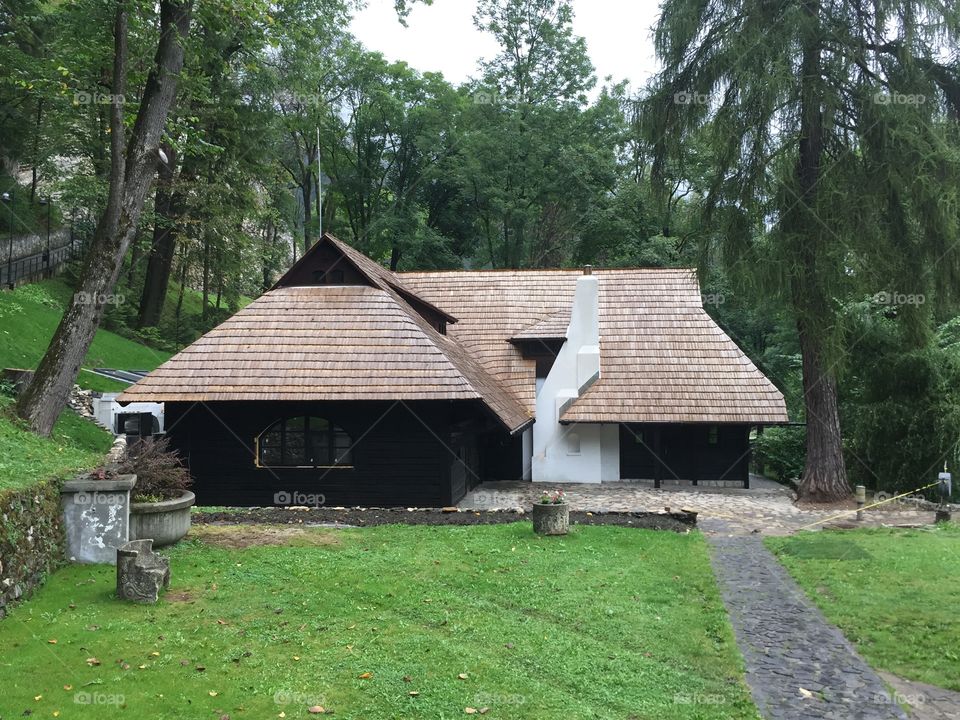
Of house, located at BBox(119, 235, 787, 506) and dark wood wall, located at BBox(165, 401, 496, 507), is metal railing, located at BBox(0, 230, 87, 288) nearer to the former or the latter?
house, located at BBox(119, 235, 787, 506)

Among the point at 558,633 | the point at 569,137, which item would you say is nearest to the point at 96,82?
→ the point at 558,633

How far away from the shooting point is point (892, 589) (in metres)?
9.40

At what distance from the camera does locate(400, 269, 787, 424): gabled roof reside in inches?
769

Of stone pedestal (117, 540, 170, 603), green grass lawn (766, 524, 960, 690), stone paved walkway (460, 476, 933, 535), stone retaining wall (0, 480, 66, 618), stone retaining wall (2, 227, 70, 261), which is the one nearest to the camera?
stone retaining wall (0, 480, 66, 618)

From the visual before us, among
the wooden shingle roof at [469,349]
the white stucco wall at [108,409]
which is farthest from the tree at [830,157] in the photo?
the white stucco wall at [108,409]

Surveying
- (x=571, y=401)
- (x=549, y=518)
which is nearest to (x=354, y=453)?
(x=549, y=518)

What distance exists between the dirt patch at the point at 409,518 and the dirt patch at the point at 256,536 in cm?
56

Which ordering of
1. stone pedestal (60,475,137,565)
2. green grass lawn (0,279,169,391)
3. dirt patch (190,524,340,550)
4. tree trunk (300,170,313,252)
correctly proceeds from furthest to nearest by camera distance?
tree trunk (300,170,313,252)
green grass lawn (0,279,169,391)
dirt patch (190,524,340,550)
stone pedestal (60,475,137,565)

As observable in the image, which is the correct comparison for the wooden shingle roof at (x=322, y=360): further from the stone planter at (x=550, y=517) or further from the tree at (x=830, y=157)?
the tree at (x=830, y=157)

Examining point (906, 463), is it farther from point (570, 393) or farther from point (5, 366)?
point (5, 366)

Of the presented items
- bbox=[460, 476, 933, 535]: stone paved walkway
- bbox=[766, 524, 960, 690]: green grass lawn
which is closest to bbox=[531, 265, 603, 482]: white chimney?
bbox=[460, 476, 933, 535]: stone paved walkway

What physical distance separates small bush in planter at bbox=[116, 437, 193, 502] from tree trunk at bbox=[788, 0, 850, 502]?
1306 centimetres

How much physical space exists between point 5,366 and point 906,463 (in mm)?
22860

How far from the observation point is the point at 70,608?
7.15m
